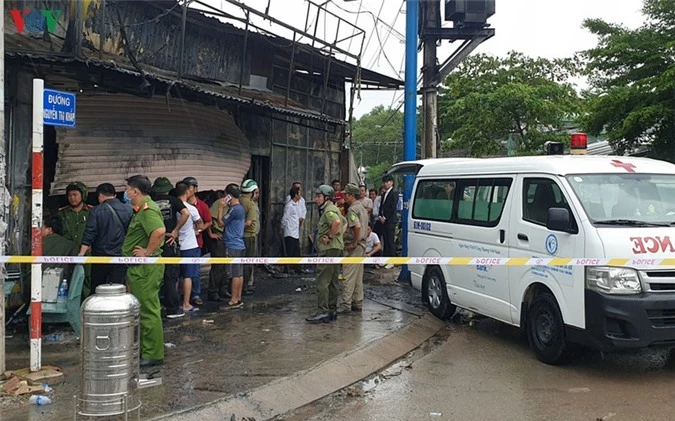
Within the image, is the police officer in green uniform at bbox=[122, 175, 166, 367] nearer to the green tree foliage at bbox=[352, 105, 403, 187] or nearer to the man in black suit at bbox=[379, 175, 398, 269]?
the man in black suit at bbox=[379, 175, 398, 269]

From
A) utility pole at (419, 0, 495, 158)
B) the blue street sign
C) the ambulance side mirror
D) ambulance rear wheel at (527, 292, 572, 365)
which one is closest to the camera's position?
the blue street sign

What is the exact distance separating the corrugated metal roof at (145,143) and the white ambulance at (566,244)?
3847mm

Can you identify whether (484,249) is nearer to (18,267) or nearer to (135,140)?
(135,140)

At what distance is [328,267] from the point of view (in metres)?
7.73

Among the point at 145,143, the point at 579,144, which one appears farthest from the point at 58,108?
the point at 579,144

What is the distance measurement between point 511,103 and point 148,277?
21.2m

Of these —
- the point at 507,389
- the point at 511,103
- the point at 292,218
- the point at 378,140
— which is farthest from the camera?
the point at 378,140

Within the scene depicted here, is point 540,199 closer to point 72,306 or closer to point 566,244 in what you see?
point 566,244

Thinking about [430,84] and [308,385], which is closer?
[308,385]

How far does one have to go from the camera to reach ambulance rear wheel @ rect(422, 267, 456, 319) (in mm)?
8312

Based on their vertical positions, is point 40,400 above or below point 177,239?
below

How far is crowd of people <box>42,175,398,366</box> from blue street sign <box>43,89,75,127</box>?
2.59ft

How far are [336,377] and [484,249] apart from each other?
2506mm

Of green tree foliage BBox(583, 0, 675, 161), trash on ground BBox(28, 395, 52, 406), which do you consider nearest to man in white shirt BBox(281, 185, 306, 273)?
trash on ground BBox(28, 395, 52, 406)
